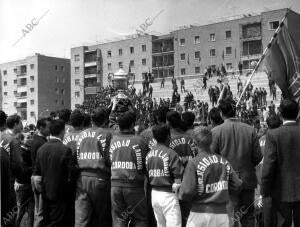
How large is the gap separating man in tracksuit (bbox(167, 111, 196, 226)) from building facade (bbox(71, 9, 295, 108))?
138 feet

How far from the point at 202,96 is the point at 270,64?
32.8 m

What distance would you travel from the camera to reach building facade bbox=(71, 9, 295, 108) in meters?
56.6

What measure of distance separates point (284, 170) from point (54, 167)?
9.69 feet

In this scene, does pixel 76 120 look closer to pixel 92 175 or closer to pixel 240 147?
pixel 92 175

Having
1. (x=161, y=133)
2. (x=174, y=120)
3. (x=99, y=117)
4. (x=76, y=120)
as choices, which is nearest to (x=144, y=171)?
(x=161, y=133)

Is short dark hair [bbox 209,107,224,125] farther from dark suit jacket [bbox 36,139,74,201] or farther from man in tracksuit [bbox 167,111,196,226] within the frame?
dark suit jacket [bbox 36,139,74,201]

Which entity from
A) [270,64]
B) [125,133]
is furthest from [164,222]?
[270,64]

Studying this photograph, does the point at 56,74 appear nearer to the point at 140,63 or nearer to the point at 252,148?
the point at 140,63

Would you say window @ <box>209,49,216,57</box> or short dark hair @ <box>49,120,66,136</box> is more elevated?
window @ <box>209,49,216,57</box>

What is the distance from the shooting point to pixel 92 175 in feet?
20.1

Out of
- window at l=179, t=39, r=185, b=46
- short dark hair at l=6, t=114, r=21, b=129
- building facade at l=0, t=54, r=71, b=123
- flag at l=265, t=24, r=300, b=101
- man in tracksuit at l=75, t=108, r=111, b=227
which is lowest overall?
man in tracksuit at l=75, t=108, r=111, b=227

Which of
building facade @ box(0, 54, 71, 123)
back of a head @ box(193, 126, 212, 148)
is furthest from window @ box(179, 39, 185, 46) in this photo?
back of a head @ box(193, 126, 212, 148)

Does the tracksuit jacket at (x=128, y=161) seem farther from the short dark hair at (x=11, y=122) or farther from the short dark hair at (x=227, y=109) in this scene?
the short dark hair at (x=11, y=122)

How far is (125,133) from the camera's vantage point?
19.4ft
